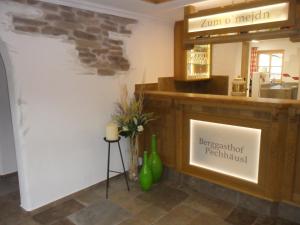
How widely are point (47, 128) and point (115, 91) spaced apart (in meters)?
1.00

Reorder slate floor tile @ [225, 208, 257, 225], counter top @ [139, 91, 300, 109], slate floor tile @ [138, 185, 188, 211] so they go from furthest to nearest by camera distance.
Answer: slate floor tile @ [138, 185, 188, 211] < slate floor tile @ [225, 208, 257, 225] < counter top @ [139, 91, 300, 109]

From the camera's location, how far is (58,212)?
264 cm

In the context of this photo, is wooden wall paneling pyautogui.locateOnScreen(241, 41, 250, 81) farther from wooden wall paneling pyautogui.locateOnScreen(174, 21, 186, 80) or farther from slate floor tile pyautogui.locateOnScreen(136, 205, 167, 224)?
slate floor tile pyautogui.locateOnScreen(136, 205, 167, 224)

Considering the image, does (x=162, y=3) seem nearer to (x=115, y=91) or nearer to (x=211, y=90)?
(x=115, y=91)

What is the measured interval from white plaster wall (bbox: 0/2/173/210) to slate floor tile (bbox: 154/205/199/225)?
111 centimetres

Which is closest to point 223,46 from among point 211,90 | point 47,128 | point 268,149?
point 211,90

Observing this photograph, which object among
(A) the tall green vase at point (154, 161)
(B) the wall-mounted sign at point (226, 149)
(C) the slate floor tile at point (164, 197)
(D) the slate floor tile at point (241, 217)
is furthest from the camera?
(A) the tall green vase at point (154, 161)

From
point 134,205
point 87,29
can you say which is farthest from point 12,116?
point 134,205

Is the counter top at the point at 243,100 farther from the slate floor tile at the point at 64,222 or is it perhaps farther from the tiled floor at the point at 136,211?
the slate floor tile at the point at 64,222

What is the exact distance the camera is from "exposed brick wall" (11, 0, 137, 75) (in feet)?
7.96

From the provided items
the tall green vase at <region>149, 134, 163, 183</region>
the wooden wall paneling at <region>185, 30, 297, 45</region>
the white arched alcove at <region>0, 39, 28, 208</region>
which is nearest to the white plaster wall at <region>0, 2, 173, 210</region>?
the white arched alcove at <region>0, 39, 28, 208</region>

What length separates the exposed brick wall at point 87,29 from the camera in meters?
2.43

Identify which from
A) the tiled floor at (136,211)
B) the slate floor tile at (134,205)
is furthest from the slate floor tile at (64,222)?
the slate floor tile at (134,205)

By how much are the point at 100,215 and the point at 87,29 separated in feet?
6.82
